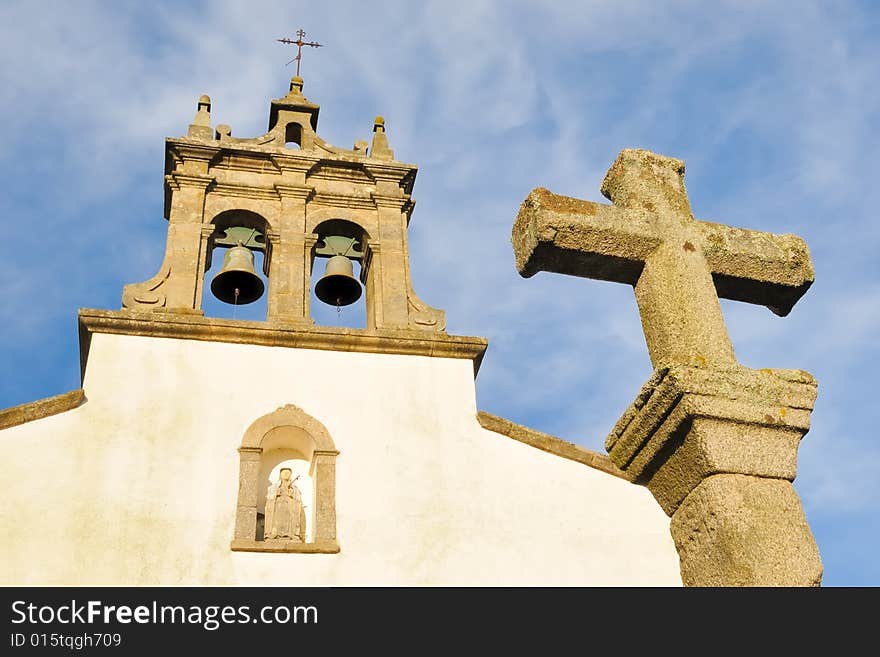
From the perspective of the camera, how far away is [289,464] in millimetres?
7801

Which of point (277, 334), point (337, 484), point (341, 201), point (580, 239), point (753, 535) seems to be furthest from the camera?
point (341, 201)

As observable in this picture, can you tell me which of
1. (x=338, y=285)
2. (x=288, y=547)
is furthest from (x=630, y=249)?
(x=338, y=285)

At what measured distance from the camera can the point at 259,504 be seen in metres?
7.58

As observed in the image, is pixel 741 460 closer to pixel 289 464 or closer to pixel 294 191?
pixel 289 464

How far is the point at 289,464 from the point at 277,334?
3.19ft

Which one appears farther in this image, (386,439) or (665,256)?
(386,439)

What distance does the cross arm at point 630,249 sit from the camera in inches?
225

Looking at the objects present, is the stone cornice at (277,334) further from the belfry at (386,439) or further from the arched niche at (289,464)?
the arched niche at (289,464)

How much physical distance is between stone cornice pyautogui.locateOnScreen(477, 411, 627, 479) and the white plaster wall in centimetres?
6

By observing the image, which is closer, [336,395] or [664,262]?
[664,262]

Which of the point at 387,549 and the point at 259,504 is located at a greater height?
the point at 259,504
